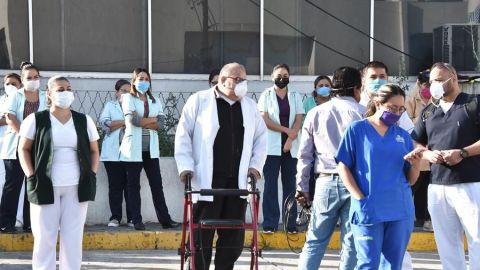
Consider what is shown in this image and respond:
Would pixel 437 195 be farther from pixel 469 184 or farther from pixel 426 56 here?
pixel 426 56

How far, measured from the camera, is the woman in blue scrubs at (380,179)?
7.05 m

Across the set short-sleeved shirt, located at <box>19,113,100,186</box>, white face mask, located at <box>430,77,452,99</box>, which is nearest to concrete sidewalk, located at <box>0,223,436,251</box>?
short-sleeved shirt, located at <box>19,113,100,186</box>

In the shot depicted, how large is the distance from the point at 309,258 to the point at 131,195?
419 centimetres


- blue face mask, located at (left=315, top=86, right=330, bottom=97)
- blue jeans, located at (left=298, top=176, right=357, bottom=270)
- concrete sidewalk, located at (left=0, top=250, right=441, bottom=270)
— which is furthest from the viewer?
blue face mask, located at (left=315, top=86, right=330, bottom=97)

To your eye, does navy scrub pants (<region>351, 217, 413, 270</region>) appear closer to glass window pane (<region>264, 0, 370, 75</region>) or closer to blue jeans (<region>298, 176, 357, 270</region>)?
blue jeans (<region>298, 176, 357, 270</region>)

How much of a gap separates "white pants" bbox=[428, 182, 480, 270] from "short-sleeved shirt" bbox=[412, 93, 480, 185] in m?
0.07

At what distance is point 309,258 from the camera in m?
7.70

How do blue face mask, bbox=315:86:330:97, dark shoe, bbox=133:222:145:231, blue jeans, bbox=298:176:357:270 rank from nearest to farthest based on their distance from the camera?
blue jeans, bbox=298:176:357:270 < dark shoe, bbox=133:222:145:231 < blue face mask, bbox=315:86:330:97

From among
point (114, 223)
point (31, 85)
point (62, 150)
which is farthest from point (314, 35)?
point (62, 150)

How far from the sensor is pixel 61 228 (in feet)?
27.0

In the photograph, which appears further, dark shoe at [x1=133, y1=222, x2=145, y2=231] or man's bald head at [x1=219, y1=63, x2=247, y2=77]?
dark shoe at [x1=133, y1=222, x2=145, y2=231]

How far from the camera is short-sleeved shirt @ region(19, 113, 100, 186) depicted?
8.09 meters

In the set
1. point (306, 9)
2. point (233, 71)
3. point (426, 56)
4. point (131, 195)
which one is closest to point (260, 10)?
point (306, 9)

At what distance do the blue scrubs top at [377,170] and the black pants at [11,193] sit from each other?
5007mm
